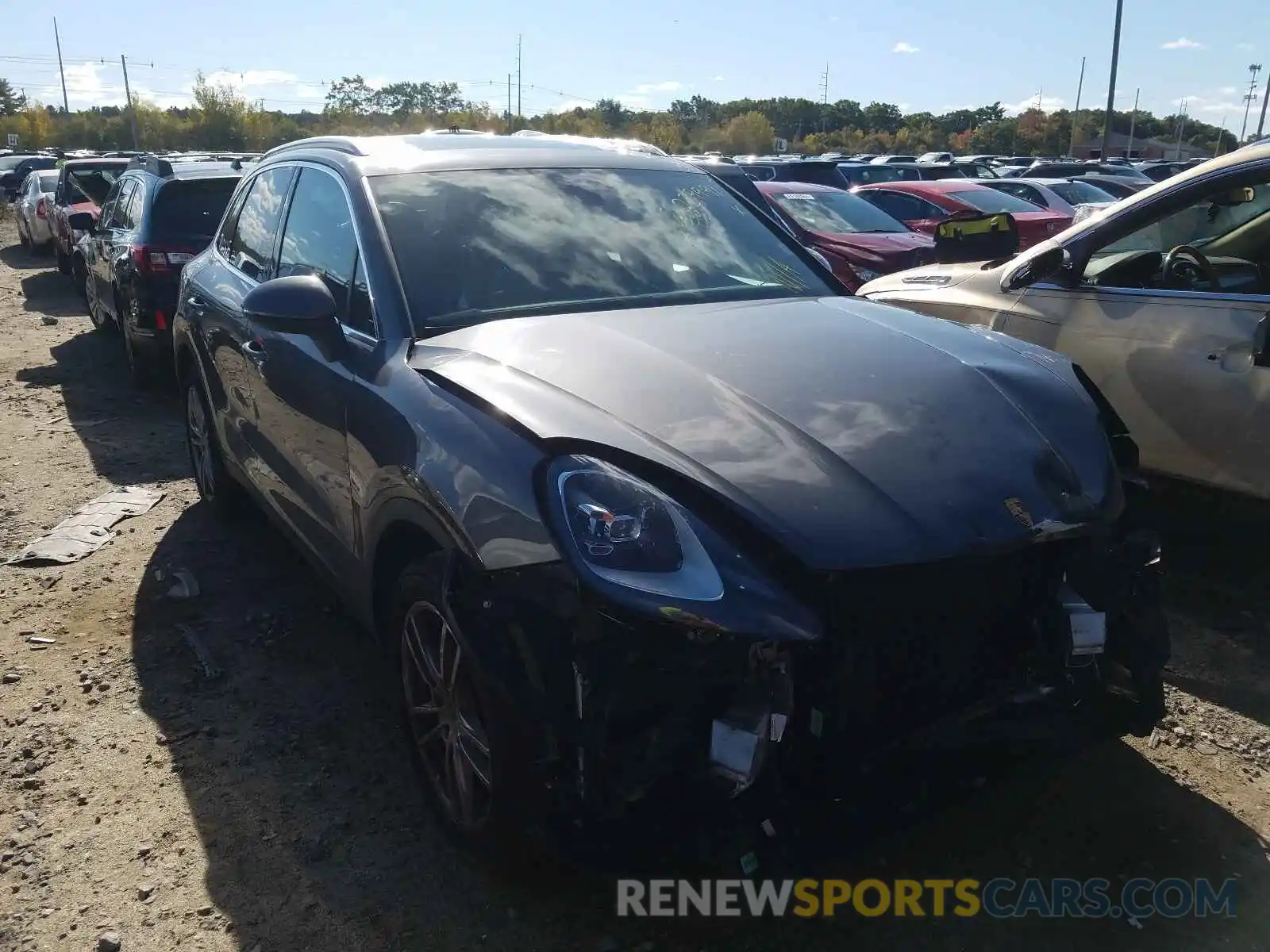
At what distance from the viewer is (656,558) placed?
2.12 meters

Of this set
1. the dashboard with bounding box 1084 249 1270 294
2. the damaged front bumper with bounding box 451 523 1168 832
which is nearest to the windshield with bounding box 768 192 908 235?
the dashboard with bounding box 1084 249 1270 294

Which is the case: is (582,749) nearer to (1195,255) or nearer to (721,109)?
(1195,255)

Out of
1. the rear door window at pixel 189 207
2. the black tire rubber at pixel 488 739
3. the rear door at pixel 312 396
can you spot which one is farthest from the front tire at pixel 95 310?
the black tire rubber at pixel 488 739

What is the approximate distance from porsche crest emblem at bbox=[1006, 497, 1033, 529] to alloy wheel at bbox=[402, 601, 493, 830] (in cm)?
125

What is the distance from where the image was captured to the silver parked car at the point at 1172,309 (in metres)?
4.01

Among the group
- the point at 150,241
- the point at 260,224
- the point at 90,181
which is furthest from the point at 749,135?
the point at 260,224

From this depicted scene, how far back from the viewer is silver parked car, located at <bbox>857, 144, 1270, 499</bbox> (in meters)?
4.01

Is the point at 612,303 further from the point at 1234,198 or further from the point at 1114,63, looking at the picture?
the point at 1114,63

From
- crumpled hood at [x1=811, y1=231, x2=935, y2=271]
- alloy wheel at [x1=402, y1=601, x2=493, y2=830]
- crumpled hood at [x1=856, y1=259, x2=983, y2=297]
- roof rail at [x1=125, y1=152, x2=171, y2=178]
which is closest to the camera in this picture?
alloy wheel at [x1=402, y1=601, x2=493, y2=830]

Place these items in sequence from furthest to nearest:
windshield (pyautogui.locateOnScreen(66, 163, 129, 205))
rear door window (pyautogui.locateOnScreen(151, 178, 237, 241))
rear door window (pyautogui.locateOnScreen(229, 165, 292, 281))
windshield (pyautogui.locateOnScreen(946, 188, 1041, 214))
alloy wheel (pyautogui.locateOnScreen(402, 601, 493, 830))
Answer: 1. windshield (pyautogui.locateOnScreen(66, 163, 129, 205))
2. windshield (pyautogui.locateOnScreen(946, 188, 1041, 214))
3. rear door window (pyautogui.locateOnScreen(151, 178, 237, 241))
4. rear door window (pyautogui.locateOnScreen(229, 165, 292, 281))
5. alloy wheel (pyautogui.locateOnScreen(402, 601, 493, 830))

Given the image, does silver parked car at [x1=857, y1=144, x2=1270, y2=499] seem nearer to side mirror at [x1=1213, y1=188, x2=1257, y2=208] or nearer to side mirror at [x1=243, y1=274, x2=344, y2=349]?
side mirror at [x1=1213, y1=188, x2=1257, y2=208]

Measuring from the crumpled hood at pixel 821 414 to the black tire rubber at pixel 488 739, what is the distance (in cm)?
47

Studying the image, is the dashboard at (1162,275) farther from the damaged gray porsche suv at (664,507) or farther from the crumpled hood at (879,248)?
the crumpled hood at (879,248)

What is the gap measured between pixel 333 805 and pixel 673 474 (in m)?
1.58
